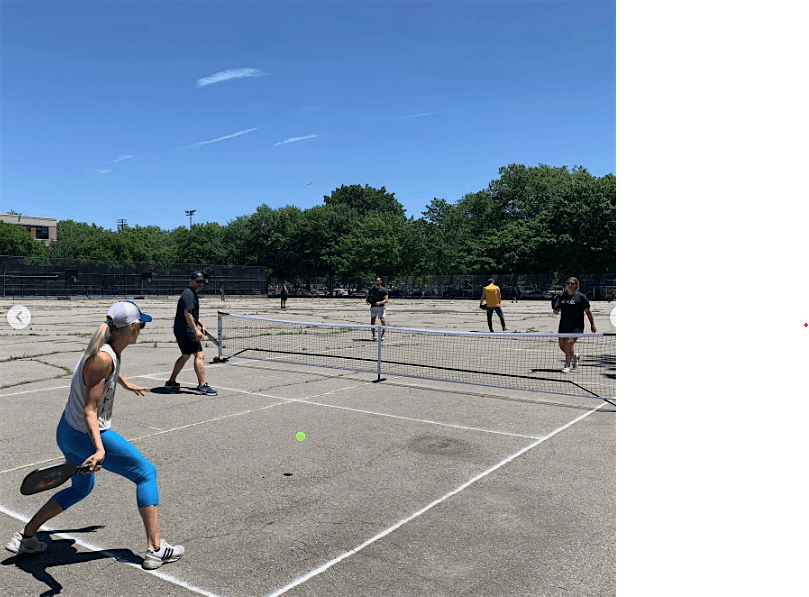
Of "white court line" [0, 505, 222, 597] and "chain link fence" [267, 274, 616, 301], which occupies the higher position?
"chain link fence" [267, 274, 616, 301]

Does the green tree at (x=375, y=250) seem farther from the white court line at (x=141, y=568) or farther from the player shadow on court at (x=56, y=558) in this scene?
the player shadow on court at (x=56, y=558)

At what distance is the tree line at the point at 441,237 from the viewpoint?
229 feet

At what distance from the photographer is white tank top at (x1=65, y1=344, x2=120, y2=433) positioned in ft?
13.3

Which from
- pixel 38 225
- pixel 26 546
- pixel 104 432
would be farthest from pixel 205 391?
pixel 38 225

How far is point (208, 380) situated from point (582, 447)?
748 cm

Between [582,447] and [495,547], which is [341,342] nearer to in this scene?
[582,447]

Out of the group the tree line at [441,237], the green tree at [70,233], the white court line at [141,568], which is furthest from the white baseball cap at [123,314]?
the green tree at [70,233]

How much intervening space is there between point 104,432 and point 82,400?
290 mm

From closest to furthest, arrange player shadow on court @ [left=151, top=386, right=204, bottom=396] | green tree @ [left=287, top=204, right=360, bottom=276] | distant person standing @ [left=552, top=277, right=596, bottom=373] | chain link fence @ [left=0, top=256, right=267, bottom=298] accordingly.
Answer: player shadow on court @ [left=151, top=386, right=204, bottom=396] → distant person standing @ [left=552, top=277, right=596, bottom=373] → chain link fence @ [left=0, top=256, right=267, bottom=298] → green tree @ [left=287, top=204, right=360, bottom=276]

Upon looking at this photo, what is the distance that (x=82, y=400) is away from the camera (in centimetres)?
406

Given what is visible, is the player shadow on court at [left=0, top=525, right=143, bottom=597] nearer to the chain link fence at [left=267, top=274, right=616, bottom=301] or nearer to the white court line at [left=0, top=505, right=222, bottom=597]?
the white court line at [left=0, top=505, right=222, bottom=597]

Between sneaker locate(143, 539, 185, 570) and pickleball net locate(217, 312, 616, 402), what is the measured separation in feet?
23.4

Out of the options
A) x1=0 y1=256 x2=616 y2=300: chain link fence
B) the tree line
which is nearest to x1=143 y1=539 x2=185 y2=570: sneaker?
x1=0 y1=256 x2=616 y2=300: chain link fence

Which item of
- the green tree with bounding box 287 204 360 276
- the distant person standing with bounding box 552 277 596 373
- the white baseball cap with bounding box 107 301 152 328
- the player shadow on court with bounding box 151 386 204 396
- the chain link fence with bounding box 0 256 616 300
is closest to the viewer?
the white baseball cap with bounding box 107 301 152 328
